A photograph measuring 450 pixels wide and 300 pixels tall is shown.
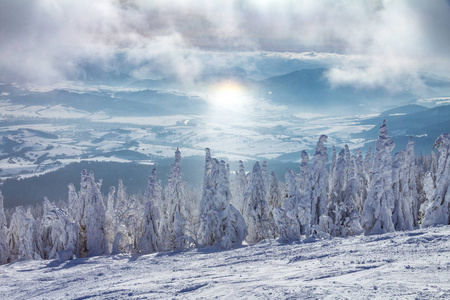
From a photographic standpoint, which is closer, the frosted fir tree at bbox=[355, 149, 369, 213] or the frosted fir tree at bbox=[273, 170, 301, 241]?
the frosted fir tree at bbox=[273, 170, 301, 241]

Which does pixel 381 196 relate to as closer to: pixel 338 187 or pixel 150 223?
pixel 338 187

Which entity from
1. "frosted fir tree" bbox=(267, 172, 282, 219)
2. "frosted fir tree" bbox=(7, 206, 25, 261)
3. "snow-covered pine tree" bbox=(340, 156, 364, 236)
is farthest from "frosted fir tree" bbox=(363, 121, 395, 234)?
"frosted fir tree" bbox=(7, 206, 25, 261)

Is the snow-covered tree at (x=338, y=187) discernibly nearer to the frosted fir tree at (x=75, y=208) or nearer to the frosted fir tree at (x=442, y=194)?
the frosted fir tree at (x=442, y=194)

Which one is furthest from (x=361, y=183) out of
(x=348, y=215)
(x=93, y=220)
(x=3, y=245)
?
(x=3, y=245)

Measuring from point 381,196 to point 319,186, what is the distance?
255 inches

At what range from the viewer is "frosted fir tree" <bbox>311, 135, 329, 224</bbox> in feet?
107

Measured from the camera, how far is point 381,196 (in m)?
27.6

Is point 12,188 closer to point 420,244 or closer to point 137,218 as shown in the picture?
point 137,218

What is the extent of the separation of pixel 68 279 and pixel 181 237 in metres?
10.6

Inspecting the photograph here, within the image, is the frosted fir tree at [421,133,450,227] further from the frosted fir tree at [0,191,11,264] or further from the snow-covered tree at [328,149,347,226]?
the frosted fir tree at [0,191,11,264]

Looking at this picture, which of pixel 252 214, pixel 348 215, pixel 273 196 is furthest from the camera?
pixel 273 196

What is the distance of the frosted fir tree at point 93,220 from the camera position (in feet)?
112

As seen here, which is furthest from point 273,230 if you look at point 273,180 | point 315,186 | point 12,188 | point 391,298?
point 12,188

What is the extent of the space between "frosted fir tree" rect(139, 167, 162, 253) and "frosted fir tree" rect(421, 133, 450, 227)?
73.2 feet
